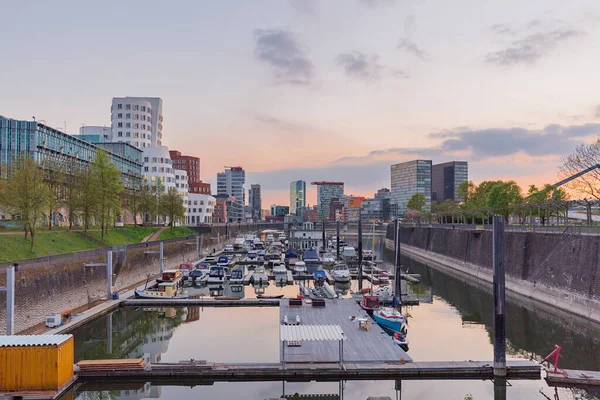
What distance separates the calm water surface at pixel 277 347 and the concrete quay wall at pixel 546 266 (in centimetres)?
246

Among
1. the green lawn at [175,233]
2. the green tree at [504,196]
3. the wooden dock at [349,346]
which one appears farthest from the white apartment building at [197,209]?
the wooden dock at [349,346]

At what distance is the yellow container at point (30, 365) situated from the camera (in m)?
24.6

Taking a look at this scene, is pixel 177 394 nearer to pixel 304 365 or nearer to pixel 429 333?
pixel 304 365

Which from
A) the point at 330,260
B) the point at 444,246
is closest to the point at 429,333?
the point at 330,260

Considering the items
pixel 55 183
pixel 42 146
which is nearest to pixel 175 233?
pixel 42 146

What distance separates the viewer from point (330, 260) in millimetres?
96688

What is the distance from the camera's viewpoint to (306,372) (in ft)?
90.5

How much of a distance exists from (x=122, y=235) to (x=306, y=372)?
6525cm

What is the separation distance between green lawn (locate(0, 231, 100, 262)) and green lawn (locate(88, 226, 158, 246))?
229 inches

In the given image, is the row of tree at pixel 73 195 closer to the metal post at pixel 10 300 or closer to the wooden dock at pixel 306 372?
the metal post at pixel 10 300

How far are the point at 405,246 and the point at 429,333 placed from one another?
4274 inches

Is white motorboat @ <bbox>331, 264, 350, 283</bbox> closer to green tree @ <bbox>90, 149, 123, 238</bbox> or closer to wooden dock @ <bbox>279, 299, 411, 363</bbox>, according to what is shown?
wooden dock @ <bbox>279, 299, 411, 363</bbox>

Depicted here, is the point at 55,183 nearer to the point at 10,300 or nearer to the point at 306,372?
the point at 10,300

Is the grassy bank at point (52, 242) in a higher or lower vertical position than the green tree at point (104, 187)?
lower
